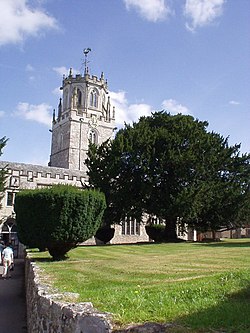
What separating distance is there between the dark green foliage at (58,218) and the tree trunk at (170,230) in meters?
18.5

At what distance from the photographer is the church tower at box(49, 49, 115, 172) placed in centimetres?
6034

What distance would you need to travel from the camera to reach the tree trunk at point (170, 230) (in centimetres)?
3322

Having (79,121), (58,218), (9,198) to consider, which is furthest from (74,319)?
(79,121)

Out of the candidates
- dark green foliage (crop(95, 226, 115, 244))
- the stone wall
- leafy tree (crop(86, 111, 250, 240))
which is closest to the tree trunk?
leafy tree (crop(86, 111, 250, 240))

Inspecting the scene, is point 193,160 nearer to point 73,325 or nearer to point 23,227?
point 23,227

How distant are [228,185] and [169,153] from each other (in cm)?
622

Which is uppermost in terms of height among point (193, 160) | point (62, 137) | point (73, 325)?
point (62, 137)

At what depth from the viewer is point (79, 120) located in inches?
2416

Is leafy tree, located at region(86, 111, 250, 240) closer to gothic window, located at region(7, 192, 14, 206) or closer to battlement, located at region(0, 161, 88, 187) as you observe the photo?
battlement, located at region(0, 161, 88, 187)

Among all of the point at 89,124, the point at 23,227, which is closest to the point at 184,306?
the point at 23,227

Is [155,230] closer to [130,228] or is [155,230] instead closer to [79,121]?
[130,228]

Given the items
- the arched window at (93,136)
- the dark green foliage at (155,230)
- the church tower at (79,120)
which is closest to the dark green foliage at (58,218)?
the dark green foliage at (155,230)

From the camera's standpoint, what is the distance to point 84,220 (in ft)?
49.8

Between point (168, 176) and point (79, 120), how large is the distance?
32.8 metres
